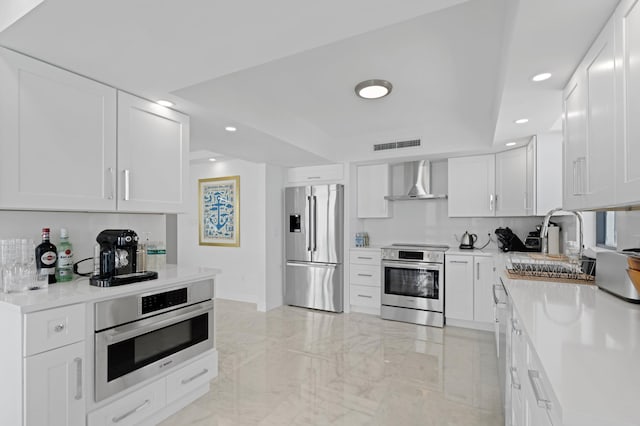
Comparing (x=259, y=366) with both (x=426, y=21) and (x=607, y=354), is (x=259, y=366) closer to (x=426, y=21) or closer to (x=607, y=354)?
(x=607, y=354)

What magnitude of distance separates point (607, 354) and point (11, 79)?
268cm

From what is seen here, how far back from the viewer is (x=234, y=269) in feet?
17.2

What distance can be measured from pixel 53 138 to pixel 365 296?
3.73m

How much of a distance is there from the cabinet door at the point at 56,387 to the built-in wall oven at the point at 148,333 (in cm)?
9

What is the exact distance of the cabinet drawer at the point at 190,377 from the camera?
2.10 m

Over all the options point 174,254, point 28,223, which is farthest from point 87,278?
point 174,254

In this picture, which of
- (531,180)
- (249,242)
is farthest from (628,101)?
(249,242)

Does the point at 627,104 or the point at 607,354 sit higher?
the point at 627,104

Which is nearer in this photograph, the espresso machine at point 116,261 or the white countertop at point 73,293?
the white countertop at point 73,293

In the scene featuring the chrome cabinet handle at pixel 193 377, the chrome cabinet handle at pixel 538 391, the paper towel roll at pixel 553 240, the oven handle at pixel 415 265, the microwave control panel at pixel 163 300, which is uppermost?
the paper towel roll at pixel 553 240

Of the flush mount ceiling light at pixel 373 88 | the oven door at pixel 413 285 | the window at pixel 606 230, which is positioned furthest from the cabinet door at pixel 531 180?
the flush mount ceiling light at pixel 373 88

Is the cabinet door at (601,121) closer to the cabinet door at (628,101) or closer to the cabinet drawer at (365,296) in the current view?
the cabinet door at (628,101)

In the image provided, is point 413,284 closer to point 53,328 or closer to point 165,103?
point 165,103

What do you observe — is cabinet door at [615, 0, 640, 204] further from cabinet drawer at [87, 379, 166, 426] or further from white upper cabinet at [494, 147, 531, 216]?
cabinet drawer at [87, 379, 166, 426]
